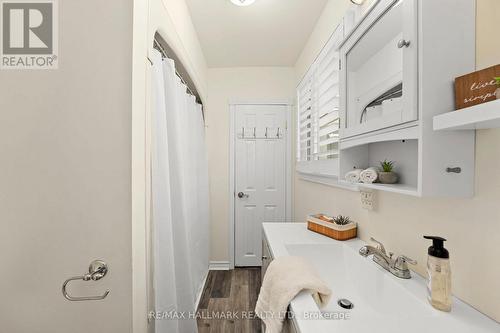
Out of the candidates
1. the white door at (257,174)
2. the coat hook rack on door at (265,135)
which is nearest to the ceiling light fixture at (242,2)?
the white door at (257,174)

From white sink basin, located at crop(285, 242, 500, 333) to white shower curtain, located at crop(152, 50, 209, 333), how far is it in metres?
0.69

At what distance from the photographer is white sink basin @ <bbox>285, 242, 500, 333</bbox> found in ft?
2.16

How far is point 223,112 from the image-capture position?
9.66ft

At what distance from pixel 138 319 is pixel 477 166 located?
4.31 ft

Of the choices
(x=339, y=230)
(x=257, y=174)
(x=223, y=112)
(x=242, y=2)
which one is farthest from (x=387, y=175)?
(x=223, y=112)

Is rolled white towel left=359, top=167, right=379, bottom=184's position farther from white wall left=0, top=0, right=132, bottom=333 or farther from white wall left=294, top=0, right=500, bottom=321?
white wall left=0, top=0, right=132, bottom=333

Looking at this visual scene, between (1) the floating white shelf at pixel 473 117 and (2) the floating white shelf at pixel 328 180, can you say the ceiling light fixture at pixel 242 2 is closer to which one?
(2) the floating white shelf at pixel 328 180

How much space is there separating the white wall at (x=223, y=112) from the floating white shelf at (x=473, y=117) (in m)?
2.46

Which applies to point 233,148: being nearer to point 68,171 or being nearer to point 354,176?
point 354,176

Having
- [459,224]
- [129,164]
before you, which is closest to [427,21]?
[459,224]

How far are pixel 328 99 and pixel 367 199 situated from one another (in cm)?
83

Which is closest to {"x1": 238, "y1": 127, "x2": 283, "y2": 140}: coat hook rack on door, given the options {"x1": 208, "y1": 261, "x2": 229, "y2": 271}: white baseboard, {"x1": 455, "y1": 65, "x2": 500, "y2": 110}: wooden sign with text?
{"x1": 208, "y1": 261, "x2": 229, "y2": 271}: white baseboard

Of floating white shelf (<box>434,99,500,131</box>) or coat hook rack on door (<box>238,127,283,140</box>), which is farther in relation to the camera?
coat hook rack on door (<box>238,127,283,140</box>)

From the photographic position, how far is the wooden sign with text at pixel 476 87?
1.76ft
